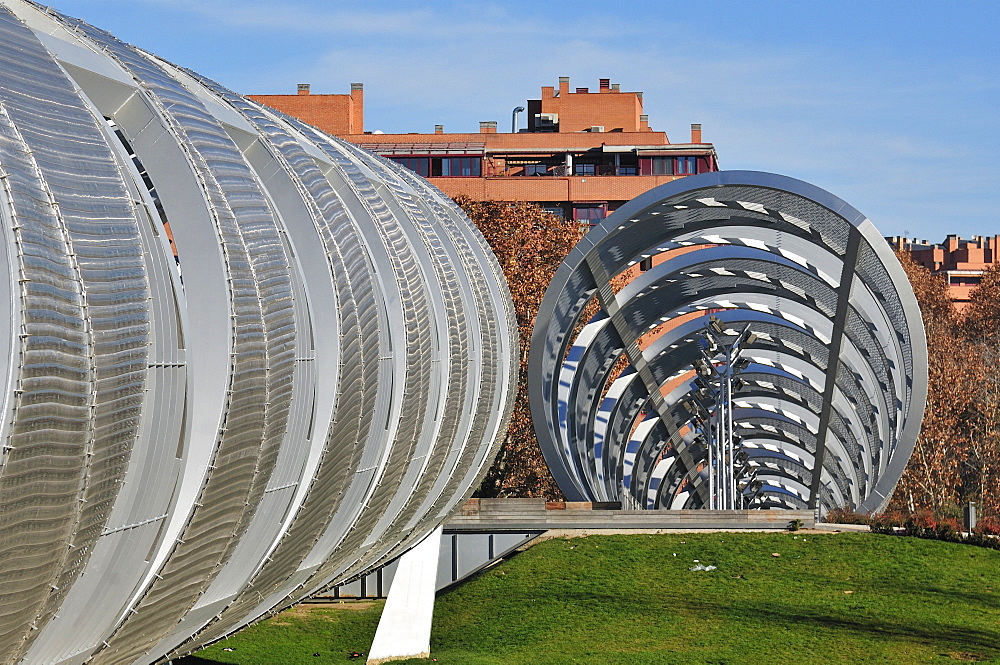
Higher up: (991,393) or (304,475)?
(991,393)

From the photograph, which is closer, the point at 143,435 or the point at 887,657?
the point at 143,435

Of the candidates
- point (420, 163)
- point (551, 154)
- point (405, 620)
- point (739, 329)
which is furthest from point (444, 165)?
point (405, 620)

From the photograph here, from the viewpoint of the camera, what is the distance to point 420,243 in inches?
580

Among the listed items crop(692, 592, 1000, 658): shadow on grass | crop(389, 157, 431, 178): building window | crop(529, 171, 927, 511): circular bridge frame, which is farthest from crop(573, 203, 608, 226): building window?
crop(692, 592, 1000, 658): shadow on grass

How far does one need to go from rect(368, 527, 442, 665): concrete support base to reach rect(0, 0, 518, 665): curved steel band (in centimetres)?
312

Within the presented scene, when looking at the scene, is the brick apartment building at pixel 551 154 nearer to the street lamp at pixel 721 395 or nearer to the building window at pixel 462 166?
the building window at pixel 462 166

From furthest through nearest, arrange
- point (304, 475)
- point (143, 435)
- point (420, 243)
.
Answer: point (420, 243)
point (304, 475)
point (143, 435)

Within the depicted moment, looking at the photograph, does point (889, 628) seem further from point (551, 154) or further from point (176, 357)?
point (551, 154)

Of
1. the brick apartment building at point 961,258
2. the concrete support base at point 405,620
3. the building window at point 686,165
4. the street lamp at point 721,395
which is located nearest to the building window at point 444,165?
the building window at point 686,165

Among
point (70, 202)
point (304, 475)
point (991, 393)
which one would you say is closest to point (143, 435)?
point (70, 202)

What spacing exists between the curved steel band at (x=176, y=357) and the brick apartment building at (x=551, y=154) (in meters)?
46.5

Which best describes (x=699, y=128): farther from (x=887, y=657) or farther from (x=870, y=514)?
(x=887, y=657)

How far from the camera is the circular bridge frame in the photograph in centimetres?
2248

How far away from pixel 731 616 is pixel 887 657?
7.87 feet
